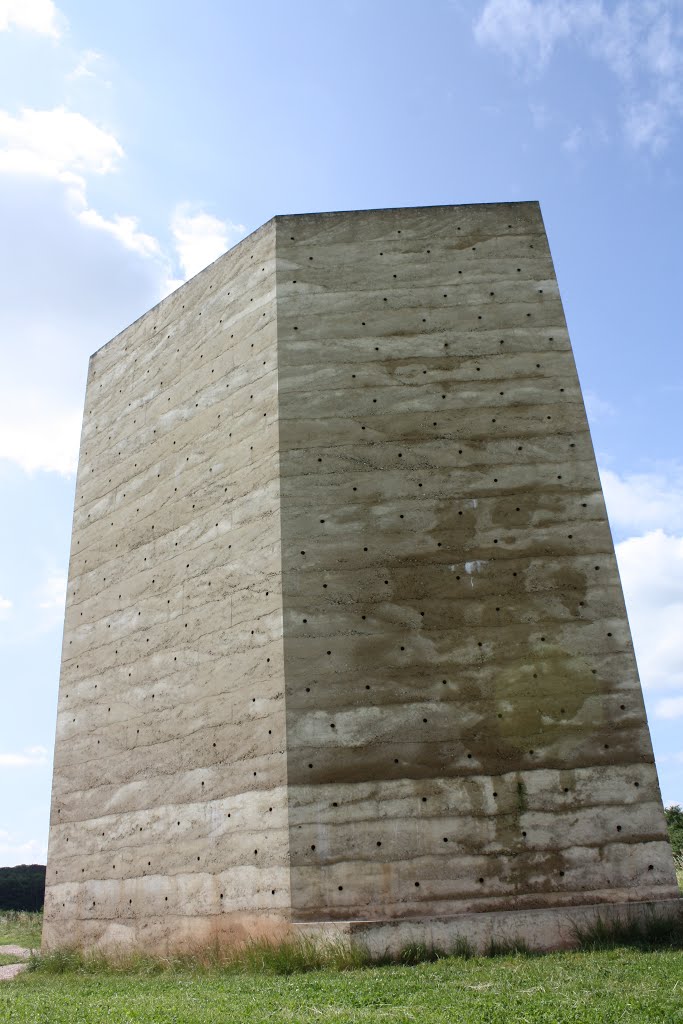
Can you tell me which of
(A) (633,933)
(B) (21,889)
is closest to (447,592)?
(A) (633,933)

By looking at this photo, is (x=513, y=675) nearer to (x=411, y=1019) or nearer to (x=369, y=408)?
(x=369, y=408)

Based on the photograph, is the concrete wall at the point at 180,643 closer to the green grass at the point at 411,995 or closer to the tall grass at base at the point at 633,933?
the green grass at the point at 411,995

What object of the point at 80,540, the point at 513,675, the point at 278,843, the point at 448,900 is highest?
the point at 80,540

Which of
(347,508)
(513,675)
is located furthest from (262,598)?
(513,675)

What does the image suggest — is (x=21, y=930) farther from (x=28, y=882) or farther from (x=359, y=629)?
(x=28, y=882)

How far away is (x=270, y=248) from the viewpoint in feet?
36.4

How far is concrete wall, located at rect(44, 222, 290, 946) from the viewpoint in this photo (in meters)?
8.66

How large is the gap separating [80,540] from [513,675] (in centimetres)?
721

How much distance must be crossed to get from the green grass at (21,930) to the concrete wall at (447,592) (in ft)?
23.1

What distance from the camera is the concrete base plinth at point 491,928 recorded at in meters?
7.18

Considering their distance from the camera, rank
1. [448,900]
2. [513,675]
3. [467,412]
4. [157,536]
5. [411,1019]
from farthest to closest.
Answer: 1. [157,536]
2. [467,412]
3. [513,675]
4. [448,900]
5. [411,1019]

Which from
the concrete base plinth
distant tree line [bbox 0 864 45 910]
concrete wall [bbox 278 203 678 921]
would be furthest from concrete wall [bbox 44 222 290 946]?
distant tree line [bbox 0 864 45 910]

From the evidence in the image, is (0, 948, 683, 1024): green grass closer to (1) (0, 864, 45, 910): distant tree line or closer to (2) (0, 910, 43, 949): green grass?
(2) (0, 910, 43, 949): green grass

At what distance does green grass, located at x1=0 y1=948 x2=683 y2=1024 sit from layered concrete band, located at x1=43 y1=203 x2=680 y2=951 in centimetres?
79
